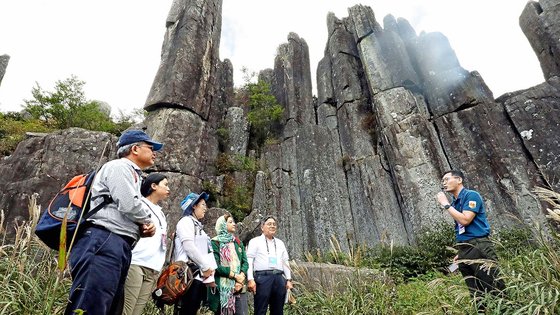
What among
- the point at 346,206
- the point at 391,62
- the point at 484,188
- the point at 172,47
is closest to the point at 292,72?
the point at 391,62

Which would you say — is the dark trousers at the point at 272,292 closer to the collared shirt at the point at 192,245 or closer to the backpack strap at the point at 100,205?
the collared shirt at the point at 192,245

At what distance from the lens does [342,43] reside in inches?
674

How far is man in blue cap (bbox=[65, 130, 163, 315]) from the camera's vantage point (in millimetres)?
1935

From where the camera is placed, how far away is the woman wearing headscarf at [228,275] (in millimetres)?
3754

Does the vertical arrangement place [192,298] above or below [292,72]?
below

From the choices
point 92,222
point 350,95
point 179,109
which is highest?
point 350,95

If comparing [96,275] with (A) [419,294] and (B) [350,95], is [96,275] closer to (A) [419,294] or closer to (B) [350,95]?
(A) [419,294]

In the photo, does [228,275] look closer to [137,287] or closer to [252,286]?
[252,286]

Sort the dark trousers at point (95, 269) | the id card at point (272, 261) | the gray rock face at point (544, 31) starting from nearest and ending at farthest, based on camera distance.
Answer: the dark trousers at point (95, 269) → the id card at point (272, 261) → the gray rock face at point (544, 31)

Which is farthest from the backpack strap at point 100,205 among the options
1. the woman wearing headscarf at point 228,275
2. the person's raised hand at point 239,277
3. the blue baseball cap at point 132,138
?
the person's raised hand at point 239,277

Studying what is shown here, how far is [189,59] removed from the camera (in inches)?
505

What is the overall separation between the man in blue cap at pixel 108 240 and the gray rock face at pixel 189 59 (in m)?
10.1

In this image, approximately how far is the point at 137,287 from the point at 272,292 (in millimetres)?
2085

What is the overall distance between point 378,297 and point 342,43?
1534 cm
